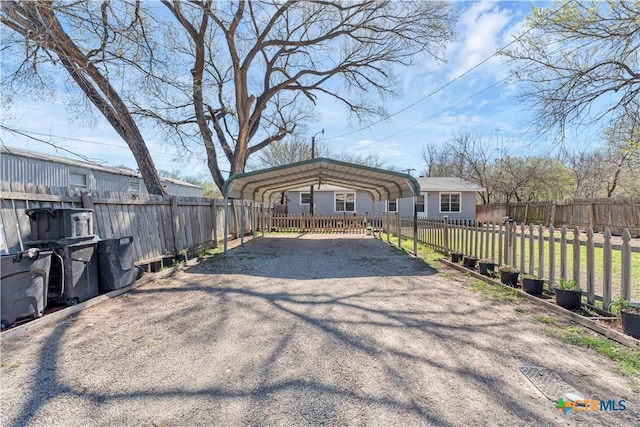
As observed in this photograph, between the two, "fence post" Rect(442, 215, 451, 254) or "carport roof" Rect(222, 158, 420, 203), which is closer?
"fence post" Rect(442, 215, 451, 254)

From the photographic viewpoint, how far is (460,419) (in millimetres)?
2133

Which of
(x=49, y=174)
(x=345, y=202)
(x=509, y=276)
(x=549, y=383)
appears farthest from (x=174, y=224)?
(x=345, y=202)

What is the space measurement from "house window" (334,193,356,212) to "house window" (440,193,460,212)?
18.8 ft

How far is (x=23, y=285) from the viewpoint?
3717mm

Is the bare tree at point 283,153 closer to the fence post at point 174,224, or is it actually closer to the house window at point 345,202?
the house window at point 345,202

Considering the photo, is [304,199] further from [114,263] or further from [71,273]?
[71,273]

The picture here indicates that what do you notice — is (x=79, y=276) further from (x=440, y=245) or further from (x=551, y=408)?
(x=440, y=245)

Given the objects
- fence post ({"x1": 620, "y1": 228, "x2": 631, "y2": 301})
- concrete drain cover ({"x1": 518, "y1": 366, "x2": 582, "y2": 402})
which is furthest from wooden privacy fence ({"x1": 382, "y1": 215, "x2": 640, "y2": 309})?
concrete drain cover ({"x1": 518, "y1": 366, "x2": 582, "y2": 402})

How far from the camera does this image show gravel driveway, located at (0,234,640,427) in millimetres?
2213

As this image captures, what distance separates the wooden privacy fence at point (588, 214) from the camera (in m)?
14.2

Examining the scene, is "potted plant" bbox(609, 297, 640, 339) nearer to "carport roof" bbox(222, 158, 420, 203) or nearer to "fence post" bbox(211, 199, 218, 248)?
"carport roof" bbox(222, 158, 420, 203)

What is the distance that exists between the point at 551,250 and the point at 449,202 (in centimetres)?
1790

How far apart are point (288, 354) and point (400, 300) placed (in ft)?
7.85

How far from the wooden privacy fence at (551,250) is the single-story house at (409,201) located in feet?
34.8
